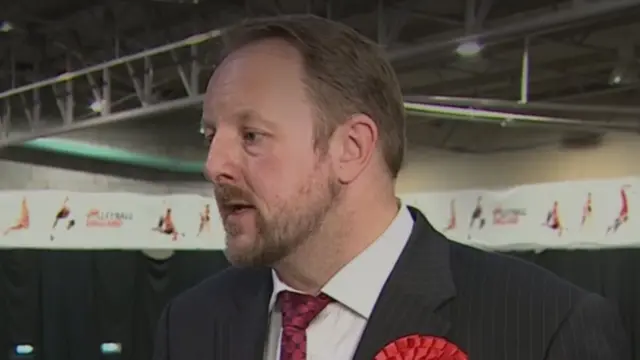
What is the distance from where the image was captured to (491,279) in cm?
108

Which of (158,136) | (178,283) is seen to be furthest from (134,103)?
(178,283)

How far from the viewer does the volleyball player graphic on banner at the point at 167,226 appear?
753 cm

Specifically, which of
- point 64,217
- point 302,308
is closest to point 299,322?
point 302,308

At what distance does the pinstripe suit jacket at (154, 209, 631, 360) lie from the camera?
39.7 inches

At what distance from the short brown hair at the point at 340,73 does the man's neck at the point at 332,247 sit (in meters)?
0.07

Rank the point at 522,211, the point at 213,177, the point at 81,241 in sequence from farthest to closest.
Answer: the point at 81,241, the point at 522,211, the point at 213,177

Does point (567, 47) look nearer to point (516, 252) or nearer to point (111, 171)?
point (516, 252)

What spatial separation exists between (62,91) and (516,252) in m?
4.15

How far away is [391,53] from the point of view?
18.1 feet

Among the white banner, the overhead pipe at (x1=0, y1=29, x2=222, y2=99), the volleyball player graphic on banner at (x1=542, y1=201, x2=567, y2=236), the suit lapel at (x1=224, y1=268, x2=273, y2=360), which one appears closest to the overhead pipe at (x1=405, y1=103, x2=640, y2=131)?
the white banner

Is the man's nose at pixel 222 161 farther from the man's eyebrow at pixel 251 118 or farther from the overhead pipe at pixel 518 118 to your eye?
the overhead pipe at pixel 518 118

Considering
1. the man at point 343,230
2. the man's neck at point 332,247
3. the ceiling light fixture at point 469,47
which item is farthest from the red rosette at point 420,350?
the ceiling light fixture at point 469,47

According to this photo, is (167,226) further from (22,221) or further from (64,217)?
(22,221)

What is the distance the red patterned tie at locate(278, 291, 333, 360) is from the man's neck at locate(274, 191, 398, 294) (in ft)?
0.04
